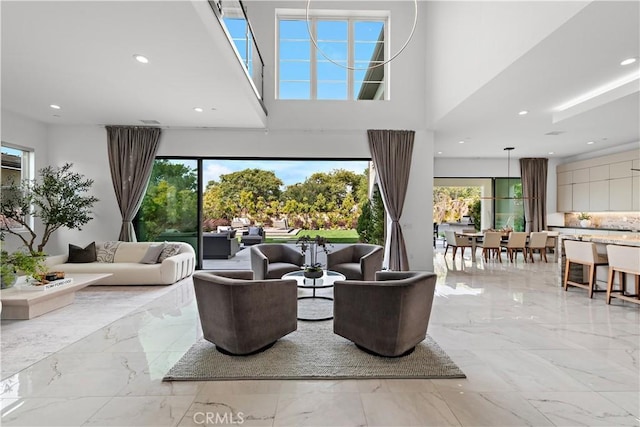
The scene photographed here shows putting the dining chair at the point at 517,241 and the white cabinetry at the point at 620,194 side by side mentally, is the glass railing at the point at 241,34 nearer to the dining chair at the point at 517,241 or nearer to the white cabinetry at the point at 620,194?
the dining chair at the point at 517,241

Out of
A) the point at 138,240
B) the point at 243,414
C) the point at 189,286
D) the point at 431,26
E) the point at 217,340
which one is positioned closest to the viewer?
the point at 243,414

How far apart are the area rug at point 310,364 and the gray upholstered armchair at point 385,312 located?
0.12 m

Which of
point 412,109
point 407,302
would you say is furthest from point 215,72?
point 412,109

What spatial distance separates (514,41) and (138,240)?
7237mm

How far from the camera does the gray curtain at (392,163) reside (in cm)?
666

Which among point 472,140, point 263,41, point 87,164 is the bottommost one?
point 87,164

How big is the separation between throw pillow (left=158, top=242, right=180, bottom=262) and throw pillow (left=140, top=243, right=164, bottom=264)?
0.30 ft

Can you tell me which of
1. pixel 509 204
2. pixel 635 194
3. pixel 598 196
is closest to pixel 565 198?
pixel 598 196

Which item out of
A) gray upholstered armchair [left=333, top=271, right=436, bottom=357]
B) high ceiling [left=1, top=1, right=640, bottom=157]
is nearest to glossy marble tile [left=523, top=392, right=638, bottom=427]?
gray upholstered armchair [left=333, top=271, right=436, bottom=357]

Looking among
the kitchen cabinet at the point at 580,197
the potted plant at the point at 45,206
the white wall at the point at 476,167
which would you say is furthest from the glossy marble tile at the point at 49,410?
the kitchen cabinet at the point at 580,197

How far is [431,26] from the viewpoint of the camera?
249 inches

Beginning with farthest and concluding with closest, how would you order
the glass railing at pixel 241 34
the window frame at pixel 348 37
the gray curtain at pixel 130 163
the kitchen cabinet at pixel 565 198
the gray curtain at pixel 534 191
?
the gray curtain at pixel 534 191
the kitchen cabinet at pixel 565 198
the window frame at pixel 348 37
the gray curtain at pixel 130 163
the glass railing at pixel 241 34

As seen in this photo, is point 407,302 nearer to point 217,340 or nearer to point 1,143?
point 217,340

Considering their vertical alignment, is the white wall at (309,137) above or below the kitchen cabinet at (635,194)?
above
